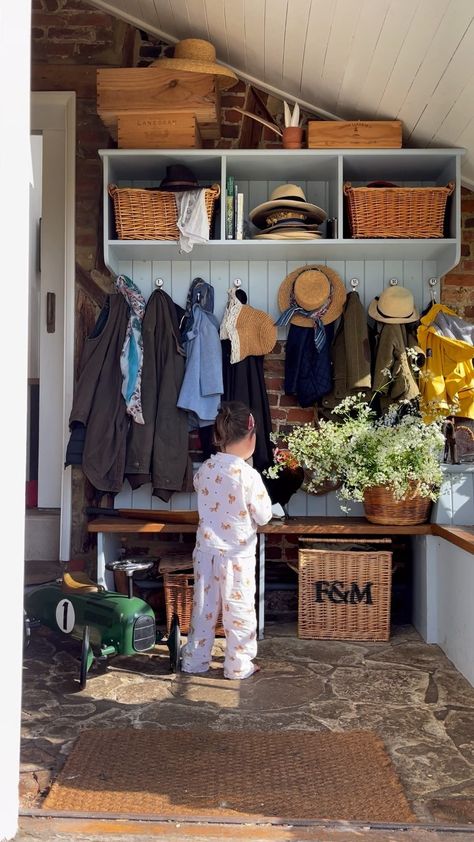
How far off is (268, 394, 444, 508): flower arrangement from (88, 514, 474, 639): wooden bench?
169mm

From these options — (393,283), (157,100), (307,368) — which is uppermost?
(157,100)

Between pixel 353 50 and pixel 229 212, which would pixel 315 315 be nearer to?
pixel 229 212

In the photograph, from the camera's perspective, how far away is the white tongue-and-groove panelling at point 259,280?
15.2 feet

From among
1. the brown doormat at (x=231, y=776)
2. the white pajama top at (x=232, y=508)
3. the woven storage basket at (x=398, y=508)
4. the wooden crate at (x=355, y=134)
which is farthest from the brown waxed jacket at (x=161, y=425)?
the brown doormat at (x=231, y=776)

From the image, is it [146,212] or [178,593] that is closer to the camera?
[178,593]

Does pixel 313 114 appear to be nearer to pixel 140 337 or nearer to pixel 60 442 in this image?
pixel 140 337

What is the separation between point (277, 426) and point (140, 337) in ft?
2.98

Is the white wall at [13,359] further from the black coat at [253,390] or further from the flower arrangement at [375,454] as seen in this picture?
the black coat at [253,390]

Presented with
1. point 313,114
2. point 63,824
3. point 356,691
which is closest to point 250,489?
point 356,691

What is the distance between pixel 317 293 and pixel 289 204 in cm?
49

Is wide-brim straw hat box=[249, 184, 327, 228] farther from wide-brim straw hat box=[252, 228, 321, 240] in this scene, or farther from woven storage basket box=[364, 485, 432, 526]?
woven storage basket box=[364, 485, 432, 526]

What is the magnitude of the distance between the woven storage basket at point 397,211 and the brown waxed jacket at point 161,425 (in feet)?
3.71

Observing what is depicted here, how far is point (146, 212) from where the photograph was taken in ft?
14.3

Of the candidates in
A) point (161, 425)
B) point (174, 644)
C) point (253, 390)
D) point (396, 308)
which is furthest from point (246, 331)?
point (174, 644)
